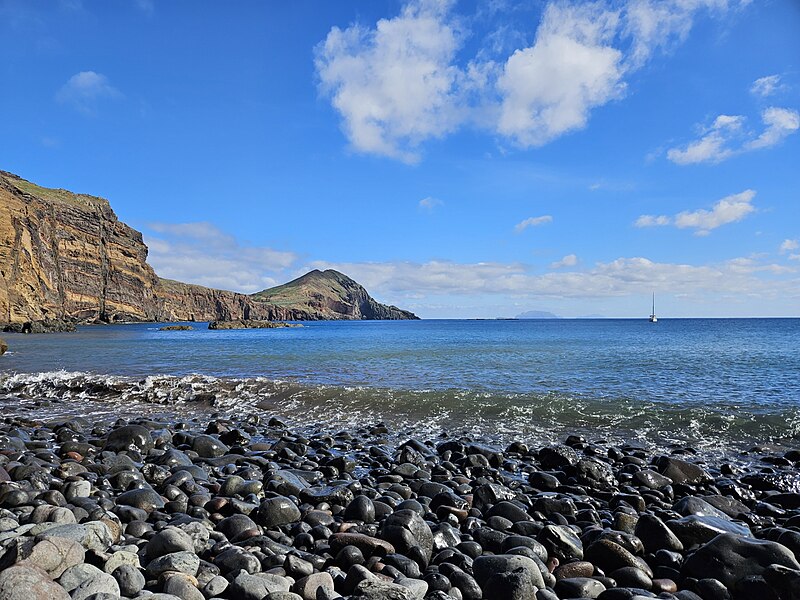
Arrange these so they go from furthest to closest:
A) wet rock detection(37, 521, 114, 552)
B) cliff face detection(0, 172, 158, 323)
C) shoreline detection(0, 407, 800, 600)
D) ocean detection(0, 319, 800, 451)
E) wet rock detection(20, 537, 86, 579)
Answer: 1. cliff face detection(0, 172, 158, 323)
2. ocean detection(0, 319, 800, 451)
3. wet rock detection(37, 521, 114, 552)
4. shoreline detection(0, 407, 800, 600)
5. wet rock detection(20, 537, 86, 579)

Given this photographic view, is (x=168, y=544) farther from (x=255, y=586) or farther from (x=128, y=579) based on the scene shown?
(x=255, y=586)

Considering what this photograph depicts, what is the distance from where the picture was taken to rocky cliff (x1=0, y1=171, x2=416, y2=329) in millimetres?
79625

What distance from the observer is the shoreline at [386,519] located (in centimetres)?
418

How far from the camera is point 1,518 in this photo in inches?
198

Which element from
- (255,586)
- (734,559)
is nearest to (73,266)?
(255,586)

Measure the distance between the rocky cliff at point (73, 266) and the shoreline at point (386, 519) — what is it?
86.8m

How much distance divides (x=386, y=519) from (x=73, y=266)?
13188 cm

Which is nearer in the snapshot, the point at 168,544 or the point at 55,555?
the point at 55,555

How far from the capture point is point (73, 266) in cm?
11112

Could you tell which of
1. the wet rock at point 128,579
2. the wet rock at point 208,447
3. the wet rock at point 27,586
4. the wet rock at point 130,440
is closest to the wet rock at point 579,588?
the wet rock at point 128,579

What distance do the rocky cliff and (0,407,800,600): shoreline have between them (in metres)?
86.8

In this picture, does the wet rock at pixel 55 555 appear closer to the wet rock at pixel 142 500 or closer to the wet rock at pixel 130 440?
the wet rock at pixel 142 500

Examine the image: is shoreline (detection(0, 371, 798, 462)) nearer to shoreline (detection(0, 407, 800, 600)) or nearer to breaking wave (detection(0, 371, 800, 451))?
breaking wave (detection(0, 371, 800, 451))

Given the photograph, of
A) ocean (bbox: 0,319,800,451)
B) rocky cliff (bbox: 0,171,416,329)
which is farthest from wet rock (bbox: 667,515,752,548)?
rocky cliff (bbox: 0,171,416,329)
